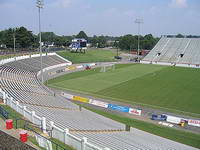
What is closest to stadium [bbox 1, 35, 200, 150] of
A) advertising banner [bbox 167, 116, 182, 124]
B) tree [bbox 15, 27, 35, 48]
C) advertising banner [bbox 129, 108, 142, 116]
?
advertising banner [bbox 129, 108, 142, 116]

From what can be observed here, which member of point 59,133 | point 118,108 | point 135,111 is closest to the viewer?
point 59,133

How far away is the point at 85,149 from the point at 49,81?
4137 cm

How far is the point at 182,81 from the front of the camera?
175ft

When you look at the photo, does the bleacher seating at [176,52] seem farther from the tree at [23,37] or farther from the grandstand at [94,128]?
the grandstand at [94,128]

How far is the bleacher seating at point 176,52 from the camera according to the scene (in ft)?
289

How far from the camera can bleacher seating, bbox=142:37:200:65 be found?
289ft

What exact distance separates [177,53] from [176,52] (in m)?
1.18

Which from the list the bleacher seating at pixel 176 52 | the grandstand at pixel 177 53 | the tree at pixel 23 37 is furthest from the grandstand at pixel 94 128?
the tree at pixel 23 37

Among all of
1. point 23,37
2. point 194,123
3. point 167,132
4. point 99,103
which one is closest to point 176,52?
point 23,37

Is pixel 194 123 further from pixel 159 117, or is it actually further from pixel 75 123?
pixel 75 123

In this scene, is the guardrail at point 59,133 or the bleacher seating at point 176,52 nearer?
the guardrail at point 59,133

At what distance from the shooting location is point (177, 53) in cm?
9388

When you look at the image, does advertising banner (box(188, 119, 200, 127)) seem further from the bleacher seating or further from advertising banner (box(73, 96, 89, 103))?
the bleacher seating

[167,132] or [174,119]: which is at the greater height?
[174,119]
